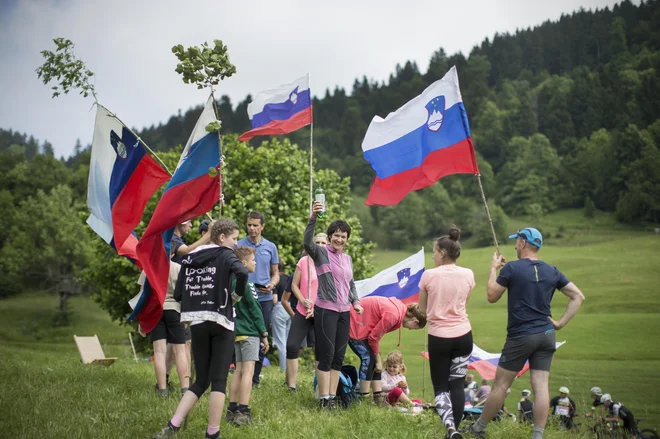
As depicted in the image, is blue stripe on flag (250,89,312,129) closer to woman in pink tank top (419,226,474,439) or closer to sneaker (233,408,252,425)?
woman in pink tank top (419,226,474,439)

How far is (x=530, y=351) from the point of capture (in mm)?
7379

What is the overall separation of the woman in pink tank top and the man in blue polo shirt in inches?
145

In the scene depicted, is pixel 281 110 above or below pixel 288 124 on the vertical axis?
above

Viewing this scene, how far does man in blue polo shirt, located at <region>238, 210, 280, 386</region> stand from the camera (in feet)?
34.4

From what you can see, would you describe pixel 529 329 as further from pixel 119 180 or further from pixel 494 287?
pixel 119 180

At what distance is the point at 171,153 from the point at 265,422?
61.8 feet

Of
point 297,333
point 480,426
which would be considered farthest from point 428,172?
point 480,426

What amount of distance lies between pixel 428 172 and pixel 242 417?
4144mm

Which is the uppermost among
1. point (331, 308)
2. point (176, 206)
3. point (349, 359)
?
point (176, 206)

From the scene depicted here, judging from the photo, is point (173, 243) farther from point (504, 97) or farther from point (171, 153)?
point (504, 97)

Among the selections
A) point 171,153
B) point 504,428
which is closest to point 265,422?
point 504,428

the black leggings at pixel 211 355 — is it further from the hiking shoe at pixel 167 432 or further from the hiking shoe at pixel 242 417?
the hiking shoe at pixel 242 417

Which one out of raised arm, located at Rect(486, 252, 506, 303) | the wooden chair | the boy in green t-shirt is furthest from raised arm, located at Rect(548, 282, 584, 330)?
the wooden chair

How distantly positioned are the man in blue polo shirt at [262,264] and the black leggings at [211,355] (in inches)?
137
